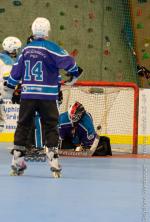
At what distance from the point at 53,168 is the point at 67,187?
0.63 metres

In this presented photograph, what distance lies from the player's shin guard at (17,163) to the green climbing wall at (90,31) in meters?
5.53

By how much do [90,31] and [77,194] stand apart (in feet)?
22.3

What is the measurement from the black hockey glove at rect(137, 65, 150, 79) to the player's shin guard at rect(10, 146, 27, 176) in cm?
552

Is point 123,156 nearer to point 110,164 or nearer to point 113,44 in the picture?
point 110,164

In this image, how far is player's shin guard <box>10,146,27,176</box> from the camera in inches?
215

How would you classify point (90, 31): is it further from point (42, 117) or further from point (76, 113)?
point (42, 117)

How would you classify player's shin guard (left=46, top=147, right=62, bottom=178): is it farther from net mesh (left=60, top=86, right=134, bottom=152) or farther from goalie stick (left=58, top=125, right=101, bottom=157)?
net mesh (left=60, top=86, right=134, bottom=152)

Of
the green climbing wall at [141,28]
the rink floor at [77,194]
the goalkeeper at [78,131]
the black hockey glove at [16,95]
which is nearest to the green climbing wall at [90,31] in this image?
the green climbing wall at [141,28]

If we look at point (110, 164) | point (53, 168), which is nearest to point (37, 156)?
point (110, 164)

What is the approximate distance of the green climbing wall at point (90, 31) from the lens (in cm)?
1091

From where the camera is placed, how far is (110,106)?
29.3 feet

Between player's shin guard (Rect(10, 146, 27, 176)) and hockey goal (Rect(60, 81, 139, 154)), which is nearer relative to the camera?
player's shin guard (Rect(10, 146, 27, 176))

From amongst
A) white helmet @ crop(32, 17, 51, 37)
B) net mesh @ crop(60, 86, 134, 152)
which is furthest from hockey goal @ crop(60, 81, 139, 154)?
white helmet @ crop(32, 17, 51, 37)

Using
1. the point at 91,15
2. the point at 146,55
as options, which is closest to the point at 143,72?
the point at 146,55
